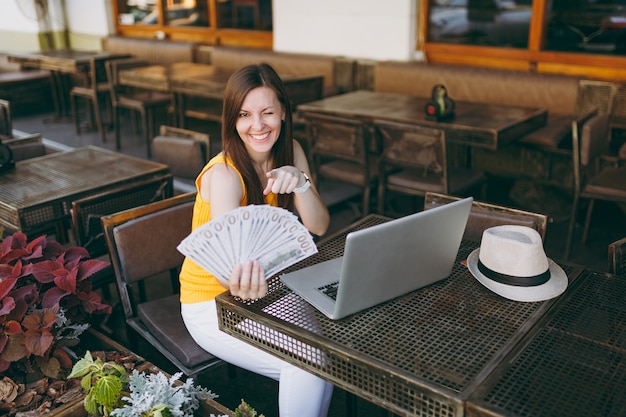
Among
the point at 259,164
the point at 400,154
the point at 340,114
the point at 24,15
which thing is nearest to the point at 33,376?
the point at 259,164

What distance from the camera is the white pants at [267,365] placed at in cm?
180

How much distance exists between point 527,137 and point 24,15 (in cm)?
813

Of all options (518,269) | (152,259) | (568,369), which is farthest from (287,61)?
(568,369)

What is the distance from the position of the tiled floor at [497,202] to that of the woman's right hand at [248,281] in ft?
2.75

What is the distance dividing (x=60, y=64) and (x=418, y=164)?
5168 millimetres

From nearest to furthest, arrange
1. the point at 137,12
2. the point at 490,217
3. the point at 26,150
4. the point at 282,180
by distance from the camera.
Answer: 1. the point at 282,180
2. the point at 490,217
3. the point at 26,150
4. the point at 137,12

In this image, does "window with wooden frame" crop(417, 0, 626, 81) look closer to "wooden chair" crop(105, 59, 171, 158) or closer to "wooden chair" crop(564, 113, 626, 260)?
"wooden chair" crop(564, 113, 626, 260)

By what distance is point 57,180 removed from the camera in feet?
10.2

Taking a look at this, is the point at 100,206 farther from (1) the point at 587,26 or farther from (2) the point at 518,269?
(1) the point at 587,26

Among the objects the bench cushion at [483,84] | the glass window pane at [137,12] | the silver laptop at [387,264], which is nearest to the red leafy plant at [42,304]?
the silver laptop at [387,264]

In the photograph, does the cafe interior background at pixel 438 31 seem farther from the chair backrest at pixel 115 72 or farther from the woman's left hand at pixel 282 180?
the woman's left hand at pixel 282 180

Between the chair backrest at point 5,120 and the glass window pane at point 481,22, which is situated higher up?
the glass window pane at point 481,22

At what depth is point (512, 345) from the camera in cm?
144

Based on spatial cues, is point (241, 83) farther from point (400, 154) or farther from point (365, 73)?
point (365, 73)
